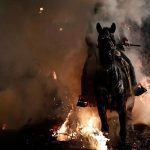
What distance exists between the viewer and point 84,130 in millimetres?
15633

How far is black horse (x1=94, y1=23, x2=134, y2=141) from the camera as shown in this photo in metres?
12.4

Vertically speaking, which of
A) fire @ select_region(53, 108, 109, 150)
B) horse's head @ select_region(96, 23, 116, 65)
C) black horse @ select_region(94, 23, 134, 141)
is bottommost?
fire @ select_region(53, 108, 109, 150)

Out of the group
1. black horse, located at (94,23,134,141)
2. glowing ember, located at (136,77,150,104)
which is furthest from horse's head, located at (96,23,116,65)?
glowing ember, located at (136,77,150,104)

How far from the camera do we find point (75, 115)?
17219 millimetres

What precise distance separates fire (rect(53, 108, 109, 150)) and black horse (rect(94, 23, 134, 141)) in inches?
47.8

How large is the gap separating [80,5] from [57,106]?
4.45 meters

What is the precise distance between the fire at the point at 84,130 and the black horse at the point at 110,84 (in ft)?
3.99

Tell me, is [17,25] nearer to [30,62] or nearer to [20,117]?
[30,62]

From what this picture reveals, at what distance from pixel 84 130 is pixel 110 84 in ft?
11.3

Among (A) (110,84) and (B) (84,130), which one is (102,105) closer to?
(A) (110,84)

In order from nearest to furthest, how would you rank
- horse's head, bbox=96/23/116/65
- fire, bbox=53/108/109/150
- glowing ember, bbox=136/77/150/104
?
horse's head, bbox=96/23/116/65, fire, bbox=53/108/109/150, glowing ember, bbox=136/77/150/104

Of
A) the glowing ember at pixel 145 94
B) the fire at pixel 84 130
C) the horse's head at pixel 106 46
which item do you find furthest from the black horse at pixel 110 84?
the glowing ember at pixel 145 94

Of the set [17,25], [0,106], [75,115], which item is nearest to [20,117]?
[0,106]

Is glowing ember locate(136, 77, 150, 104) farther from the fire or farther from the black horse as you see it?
the black horse
